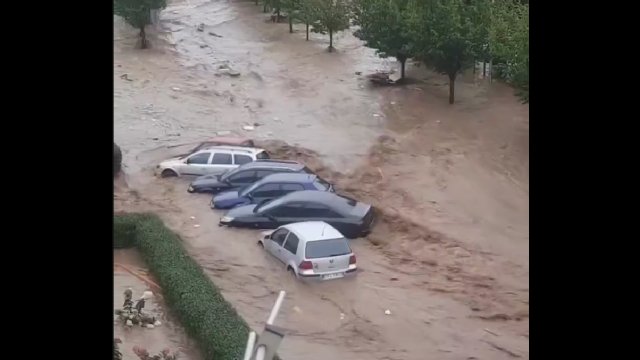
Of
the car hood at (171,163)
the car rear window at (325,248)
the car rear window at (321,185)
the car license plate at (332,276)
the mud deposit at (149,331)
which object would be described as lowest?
the mud deposit at (149,331)

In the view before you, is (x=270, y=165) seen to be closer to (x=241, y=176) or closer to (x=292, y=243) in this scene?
(x=241, y=176)

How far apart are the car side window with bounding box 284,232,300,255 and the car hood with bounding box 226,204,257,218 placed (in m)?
1.50

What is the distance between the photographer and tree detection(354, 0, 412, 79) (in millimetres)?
20875

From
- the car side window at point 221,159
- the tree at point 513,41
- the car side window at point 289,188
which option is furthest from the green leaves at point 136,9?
the car side window at point 289,188

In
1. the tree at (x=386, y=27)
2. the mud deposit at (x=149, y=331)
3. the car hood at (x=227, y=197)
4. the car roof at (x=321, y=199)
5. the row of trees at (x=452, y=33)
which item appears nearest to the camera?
the mud deposit at (x=149, y=331)

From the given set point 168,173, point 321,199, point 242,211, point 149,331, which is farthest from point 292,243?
point 168,173

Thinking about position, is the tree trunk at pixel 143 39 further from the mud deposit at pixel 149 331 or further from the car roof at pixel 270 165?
the mud deposit at pixel 149 331

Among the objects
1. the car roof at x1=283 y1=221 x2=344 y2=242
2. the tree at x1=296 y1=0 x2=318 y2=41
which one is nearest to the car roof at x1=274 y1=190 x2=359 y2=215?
the car roof at x1=283 y1=221 x2=344 y2=242

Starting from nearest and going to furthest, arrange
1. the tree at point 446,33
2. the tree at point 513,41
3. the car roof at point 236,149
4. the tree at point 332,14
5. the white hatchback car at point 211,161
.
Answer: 1. the white hatchback car at point 211,161
2. the car roof at point 236,149
3. the tree at point 513,41
4. the tree at point 446,33
5. the tree at point 332,14

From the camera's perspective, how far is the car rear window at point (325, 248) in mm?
11195

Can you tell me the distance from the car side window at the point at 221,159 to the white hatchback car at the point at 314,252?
3498 millimetres

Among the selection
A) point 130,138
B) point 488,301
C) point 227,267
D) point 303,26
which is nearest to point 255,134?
point 130,138
